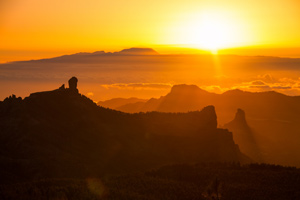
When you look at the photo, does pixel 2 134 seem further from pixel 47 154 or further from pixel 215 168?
pixel 215 168

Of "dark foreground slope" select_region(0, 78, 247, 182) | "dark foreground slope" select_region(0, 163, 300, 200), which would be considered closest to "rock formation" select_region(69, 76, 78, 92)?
"dark foreground slope" select_region(0, 78, 247, 182)

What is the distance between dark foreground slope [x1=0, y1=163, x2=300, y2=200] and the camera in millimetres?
63513

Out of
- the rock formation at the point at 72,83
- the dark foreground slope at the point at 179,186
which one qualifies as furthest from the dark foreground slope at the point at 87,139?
the dark foreground slope at the point at 179,186

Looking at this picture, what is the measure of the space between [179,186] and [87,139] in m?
57.5

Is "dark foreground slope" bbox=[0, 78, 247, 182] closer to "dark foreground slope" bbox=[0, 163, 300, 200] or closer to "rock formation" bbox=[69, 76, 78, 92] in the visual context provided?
"rock formation" bbox=[69, 76, 78, 92]

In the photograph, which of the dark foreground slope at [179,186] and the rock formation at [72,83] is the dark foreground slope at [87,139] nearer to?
the rock formation at [72,83]

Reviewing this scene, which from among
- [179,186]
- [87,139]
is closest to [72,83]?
[87,139]

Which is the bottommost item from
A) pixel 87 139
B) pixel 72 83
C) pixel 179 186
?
pixel 87 139

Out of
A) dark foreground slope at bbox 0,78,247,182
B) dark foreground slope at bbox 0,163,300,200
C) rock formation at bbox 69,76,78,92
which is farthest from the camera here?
rock formation at bbox 69,76,78,92

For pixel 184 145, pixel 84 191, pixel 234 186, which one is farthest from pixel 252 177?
pixel 184 145

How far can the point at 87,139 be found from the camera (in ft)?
430

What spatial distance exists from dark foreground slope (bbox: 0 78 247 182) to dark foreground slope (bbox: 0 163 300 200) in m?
26.8

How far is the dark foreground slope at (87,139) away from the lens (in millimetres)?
109062

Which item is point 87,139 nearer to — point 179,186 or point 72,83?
point 72,83
